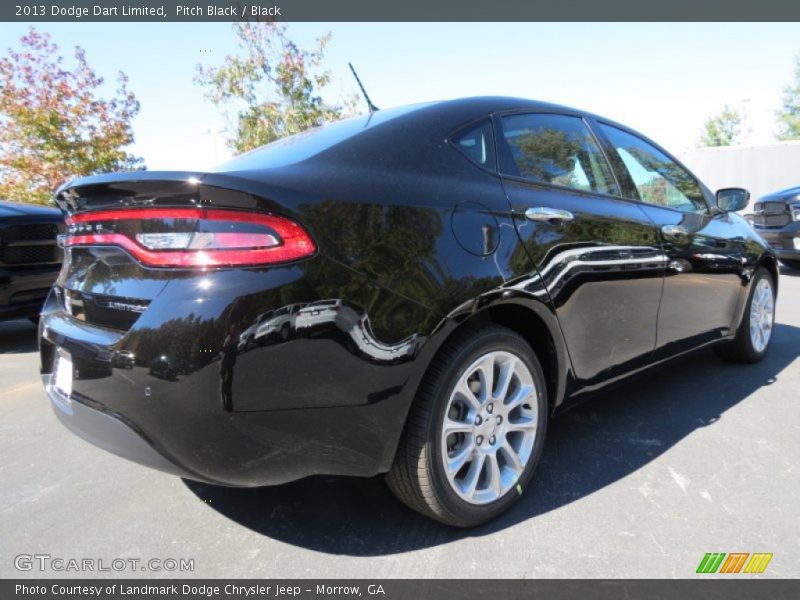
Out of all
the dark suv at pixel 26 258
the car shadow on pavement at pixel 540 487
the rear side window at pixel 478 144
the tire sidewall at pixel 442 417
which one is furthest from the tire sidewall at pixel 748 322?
the dark suv at pixel 26 258

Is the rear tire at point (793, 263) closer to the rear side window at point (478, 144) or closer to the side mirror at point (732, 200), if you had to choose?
the side mirror at point (732, 200)

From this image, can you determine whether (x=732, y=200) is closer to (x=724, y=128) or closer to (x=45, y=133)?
(x=45, y=133)

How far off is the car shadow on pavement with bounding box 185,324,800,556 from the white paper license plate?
747mm

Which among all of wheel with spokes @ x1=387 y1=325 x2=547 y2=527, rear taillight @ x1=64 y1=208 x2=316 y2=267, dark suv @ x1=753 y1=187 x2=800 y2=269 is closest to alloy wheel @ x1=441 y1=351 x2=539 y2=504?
wheel with spokes @ x1=387 y1=325 x2=547 y2=527

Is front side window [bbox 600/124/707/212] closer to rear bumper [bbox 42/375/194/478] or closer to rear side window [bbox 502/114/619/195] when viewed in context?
rear side window [bbox 502/114/619/195]

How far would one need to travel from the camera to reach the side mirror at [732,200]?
3768mm

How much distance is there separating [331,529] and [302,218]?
1.19 meters

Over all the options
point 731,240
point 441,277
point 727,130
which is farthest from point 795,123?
point 441,277

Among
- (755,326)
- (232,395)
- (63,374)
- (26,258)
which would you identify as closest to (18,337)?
(26,258)

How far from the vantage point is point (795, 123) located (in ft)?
136

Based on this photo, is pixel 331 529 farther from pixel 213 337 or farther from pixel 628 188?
pixel 628 188

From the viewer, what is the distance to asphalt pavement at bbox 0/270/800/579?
1899mm

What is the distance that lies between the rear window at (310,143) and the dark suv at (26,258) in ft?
11.4
